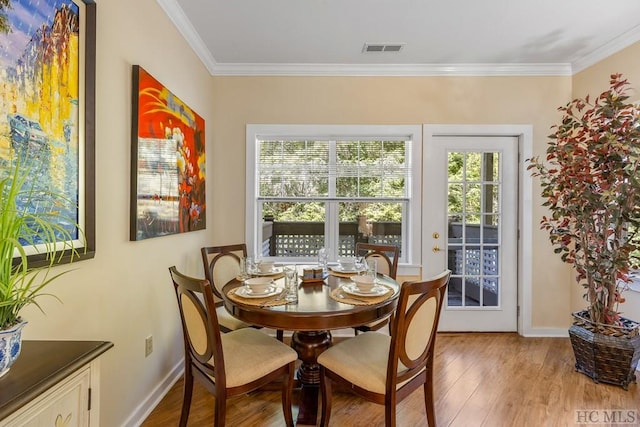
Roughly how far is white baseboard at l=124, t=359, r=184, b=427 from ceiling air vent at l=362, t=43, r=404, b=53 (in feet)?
10.3

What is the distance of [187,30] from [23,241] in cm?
209

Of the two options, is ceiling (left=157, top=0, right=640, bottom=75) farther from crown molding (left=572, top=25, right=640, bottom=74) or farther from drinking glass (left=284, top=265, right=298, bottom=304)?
drinking glass (left=284, top=265, right=298, bottom=304)

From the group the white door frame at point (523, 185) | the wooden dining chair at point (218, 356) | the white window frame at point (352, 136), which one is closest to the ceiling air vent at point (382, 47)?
the white window frame at point (352, 136)

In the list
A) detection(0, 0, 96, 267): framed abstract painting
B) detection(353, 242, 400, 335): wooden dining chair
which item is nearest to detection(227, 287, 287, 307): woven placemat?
detection(0, 0, 96, 267): framed abstract painting

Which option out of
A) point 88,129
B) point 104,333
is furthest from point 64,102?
point 104,333

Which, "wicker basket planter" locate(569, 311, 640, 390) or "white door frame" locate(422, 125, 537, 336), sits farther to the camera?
"white door frame" locate(422, 125, 537, 336)

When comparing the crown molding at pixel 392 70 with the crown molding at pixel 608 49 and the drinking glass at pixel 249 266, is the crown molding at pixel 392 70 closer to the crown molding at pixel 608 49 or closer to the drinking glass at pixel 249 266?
the crown molding at pixel 608 49

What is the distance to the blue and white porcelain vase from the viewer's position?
2.51 feet

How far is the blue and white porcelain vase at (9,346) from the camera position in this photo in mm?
765

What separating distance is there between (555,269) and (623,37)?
A: 216cm

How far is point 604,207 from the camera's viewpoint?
7.59ft

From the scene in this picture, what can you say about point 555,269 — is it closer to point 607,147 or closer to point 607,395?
point 607,395

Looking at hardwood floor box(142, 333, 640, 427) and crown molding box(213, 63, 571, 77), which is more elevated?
crown molding box(213, 63, 571, 77)

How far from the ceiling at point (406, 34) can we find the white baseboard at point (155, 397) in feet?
8.65
